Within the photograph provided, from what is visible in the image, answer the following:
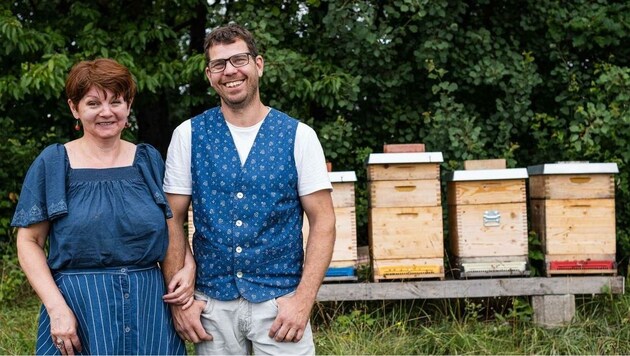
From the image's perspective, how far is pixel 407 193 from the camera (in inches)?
204

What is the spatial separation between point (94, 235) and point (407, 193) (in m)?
3.08

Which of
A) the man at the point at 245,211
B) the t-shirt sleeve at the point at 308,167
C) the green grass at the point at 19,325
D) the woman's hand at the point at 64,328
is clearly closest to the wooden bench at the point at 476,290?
the green grass at the point at 19,325

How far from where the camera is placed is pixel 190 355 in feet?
16.1

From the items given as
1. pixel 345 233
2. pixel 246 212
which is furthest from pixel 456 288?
pixel 246 212

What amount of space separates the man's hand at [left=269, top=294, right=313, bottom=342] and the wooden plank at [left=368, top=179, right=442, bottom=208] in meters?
2.53

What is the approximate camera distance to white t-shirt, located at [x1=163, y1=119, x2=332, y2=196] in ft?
9.02

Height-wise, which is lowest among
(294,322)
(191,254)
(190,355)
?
(190,355)

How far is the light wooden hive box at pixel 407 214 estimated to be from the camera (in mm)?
5164

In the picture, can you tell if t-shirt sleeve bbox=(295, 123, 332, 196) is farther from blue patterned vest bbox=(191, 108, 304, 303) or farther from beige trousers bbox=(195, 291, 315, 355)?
beige trousers bbox=(195, 291, 315, 355)

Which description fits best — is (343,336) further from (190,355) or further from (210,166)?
(210,166)

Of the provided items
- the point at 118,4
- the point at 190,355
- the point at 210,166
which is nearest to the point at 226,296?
the point at 210,166

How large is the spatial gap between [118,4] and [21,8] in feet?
3.10

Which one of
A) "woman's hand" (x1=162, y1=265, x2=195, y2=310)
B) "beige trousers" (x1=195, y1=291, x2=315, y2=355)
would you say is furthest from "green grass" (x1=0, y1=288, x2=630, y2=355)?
"woman's hand" (x1=162, y1=265, x2=195, y2=310)

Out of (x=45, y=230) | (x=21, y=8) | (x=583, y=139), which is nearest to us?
(x=45, y=230)
